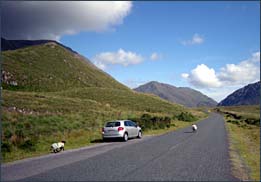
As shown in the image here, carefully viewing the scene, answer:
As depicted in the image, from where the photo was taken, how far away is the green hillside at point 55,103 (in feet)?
68.4

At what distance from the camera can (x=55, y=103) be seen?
47.3m

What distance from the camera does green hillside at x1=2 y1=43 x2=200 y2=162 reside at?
821 inches

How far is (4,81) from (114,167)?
81624 millimetres

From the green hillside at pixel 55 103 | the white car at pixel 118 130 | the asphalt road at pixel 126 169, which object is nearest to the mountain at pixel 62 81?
the green hillside at pixel 55 103

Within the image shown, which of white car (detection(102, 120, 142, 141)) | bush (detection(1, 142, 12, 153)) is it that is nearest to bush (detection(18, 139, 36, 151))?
bush (detection(1, 142, 12, 153))

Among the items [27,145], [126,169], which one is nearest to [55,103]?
[27,145]

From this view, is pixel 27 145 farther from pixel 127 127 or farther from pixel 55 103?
pixel 55 103

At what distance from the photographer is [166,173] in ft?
33.6

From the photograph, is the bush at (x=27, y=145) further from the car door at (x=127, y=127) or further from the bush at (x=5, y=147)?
the car door at (x=127, y=127)

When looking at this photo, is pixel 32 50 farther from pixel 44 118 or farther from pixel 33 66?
pixel 44 118

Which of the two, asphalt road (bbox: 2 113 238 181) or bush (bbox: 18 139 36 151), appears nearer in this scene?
asphalt road (bbox: 2 113 238 181)

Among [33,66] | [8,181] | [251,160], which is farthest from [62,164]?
[33,66]

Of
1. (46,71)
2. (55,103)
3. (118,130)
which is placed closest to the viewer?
(118,130)

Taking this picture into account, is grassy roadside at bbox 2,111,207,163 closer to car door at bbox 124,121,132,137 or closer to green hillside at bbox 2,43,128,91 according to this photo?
car door at bbox 124,121,132,137
